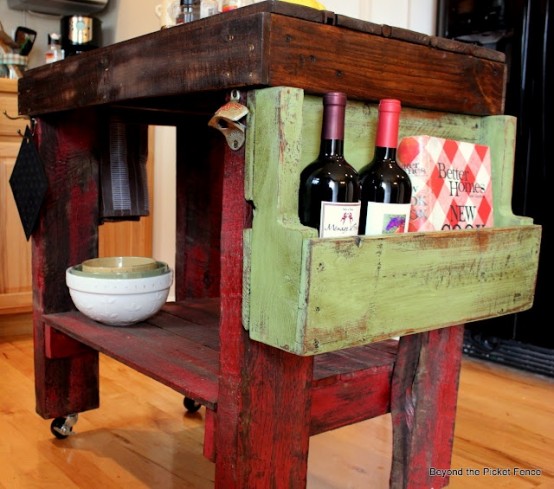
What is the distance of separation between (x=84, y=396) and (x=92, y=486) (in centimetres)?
29

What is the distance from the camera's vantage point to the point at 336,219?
2.78 feet

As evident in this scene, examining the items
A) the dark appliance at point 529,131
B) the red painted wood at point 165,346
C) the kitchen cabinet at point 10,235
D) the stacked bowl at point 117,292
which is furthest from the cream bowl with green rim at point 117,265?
the dark appliance at point 529,131

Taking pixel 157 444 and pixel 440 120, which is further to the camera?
pixel 157 444

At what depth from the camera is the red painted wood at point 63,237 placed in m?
1.48

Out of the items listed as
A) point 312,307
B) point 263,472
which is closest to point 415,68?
point 312,307

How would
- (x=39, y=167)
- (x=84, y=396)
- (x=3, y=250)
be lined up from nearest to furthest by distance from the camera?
(x=39, y=167), (x=84, y=396), (x=3, y=250)

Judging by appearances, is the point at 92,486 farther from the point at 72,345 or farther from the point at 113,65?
the point at 113,65

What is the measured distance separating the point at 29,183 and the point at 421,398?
949mm

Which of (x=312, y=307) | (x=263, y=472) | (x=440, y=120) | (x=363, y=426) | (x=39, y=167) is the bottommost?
(x=363, y=426)

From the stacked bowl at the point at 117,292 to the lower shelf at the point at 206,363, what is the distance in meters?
0.03

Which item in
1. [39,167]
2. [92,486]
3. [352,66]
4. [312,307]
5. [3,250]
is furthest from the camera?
[3,250]

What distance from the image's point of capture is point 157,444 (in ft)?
5.05

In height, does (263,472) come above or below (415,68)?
below

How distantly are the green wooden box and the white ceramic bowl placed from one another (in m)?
0.53
